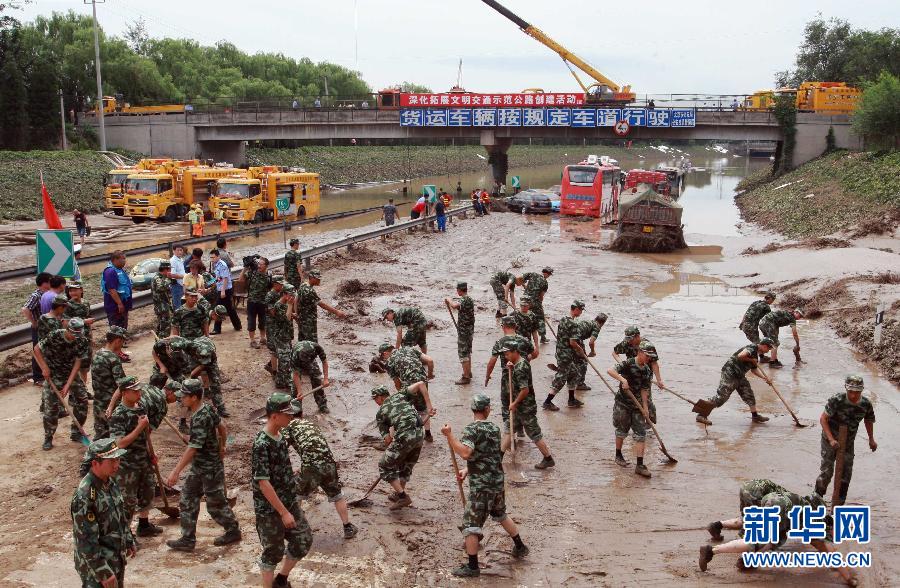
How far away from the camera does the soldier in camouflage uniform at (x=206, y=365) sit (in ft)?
31.3

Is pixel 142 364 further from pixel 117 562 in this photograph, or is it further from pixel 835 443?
pixel 835 443

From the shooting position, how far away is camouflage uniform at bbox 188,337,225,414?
31.3 ft

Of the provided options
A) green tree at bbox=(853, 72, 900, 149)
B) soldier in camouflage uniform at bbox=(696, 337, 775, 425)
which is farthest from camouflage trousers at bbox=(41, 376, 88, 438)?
green tree at bbox=(853, 72, 900, 149)

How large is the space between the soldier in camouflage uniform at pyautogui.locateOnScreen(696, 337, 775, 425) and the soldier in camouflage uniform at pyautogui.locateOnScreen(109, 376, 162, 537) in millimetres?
7332

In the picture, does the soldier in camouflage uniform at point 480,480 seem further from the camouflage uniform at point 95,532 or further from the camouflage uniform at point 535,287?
the camouflage uniform at point 535,287

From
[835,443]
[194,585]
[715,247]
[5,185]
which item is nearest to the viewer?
[194,585]

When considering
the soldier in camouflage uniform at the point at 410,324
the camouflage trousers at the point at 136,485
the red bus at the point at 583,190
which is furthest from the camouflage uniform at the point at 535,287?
the red bus at the point at 583,190

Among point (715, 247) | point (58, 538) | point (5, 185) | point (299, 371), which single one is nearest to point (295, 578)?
point (58, 538)

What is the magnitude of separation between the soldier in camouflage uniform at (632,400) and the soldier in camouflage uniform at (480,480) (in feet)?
8.55

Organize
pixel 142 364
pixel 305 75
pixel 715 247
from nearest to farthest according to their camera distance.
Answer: pixel 142 364 < pixel 715 247 < pixel 305 75

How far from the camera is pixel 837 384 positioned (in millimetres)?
13414

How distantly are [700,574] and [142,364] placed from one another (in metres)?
9.46

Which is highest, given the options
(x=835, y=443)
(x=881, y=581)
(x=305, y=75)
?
(x=305, y=75)

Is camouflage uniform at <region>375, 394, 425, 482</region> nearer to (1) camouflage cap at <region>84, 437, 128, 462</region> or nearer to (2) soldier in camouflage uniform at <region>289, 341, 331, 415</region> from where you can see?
(2) soldier in camouflage uniform at <region>289, 341, 331, 415</region>
